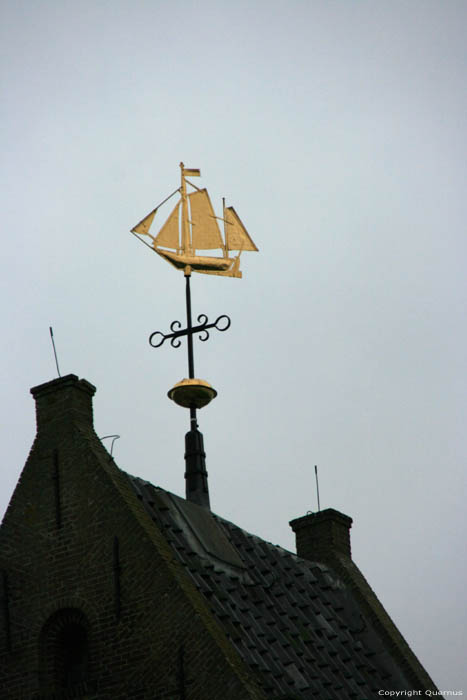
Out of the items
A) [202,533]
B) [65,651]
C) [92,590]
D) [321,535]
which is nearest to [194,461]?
[202,533]

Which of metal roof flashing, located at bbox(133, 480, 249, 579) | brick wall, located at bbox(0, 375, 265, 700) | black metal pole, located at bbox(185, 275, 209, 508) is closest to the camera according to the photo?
brick wall, located at bbox(0, 375, 265, 700)

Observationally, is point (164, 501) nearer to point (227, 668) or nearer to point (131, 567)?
point (131, 567)

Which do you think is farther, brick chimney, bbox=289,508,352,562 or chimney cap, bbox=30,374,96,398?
brick chimney, bbox=289,508,352,562

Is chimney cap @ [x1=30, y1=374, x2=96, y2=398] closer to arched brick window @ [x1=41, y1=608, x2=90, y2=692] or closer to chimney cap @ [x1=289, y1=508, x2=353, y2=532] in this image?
arched brick window @ [x1=41, y1=608, x2=90, y2=692]

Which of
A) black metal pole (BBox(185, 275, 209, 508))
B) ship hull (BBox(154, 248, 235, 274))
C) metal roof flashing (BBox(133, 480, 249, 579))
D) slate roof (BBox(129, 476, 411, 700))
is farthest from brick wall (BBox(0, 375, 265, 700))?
ship hull (BBox(154, 248, 235, 274))

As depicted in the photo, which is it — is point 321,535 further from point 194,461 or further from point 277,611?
point 277,611

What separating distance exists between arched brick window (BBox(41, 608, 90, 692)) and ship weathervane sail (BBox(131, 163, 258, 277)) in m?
8.90

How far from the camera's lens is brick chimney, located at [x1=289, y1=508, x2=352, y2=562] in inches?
1385

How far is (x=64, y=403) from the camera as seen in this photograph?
27562 mm

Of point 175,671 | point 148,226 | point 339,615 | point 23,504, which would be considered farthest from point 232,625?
point 148,226

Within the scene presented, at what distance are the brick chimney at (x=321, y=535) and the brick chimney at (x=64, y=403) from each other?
30.0ft

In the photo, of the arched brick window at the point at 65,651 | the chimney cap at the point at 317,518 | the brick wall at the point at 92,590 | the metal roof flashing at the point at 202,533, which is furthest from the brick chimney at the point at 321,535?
the arched brick window at the point at 65,651

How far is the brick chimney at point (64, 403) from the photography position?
27.5m

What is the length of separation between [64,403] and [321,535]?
32.1 ft
